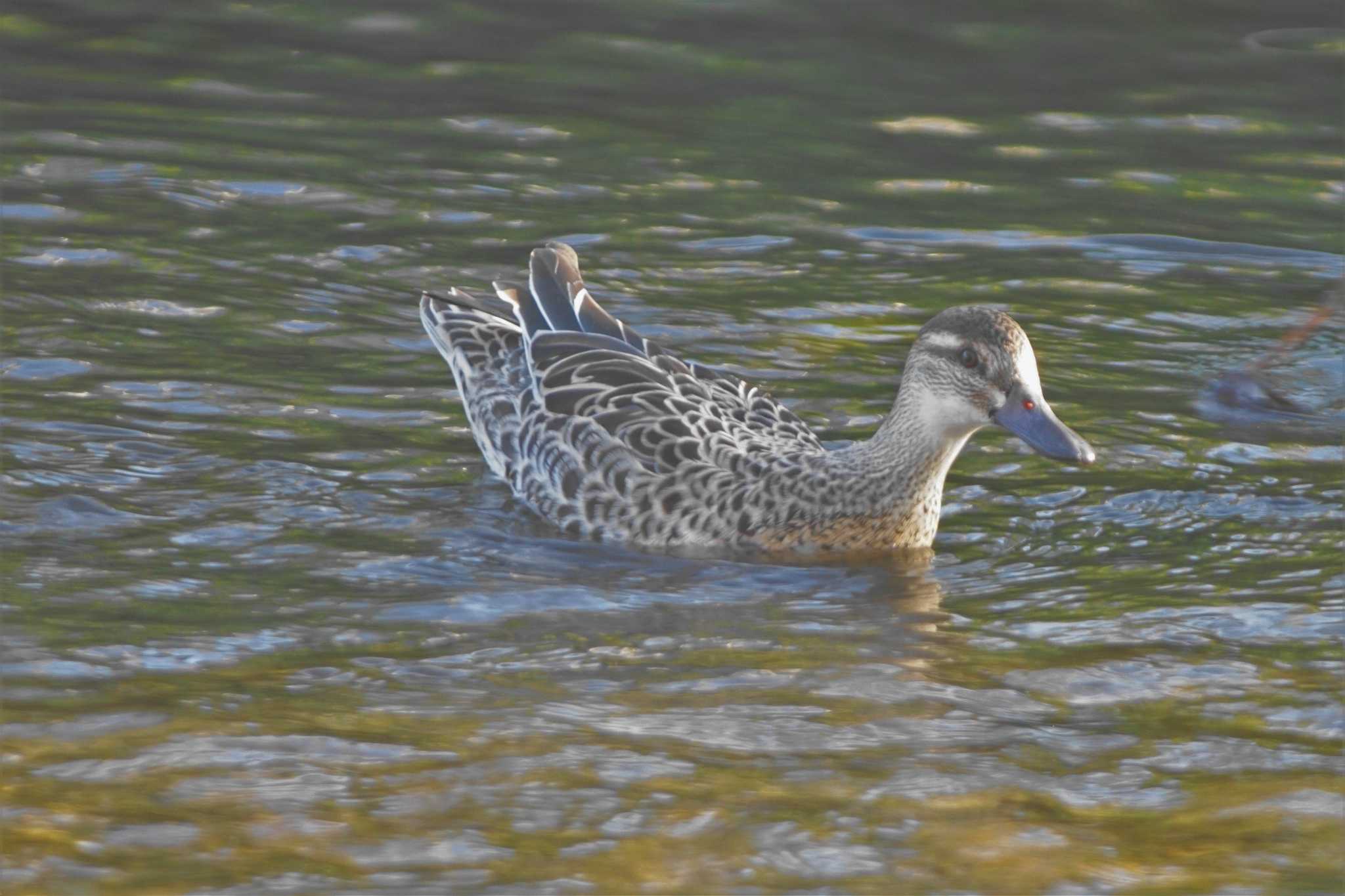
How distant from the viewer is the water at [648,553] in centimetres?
624

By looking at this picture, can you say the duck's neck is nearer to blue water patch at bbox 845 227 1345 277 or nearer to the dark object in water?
the dark object in water

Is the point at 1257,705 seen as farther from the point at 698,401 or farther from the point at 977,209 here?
the point at 977,209

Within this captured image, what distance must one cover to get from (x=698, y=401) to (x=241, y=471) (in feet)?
6.69

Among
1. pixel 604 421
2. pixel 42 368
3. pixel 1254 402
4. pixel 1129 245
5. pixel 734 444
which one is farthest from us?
pixel 1129 245

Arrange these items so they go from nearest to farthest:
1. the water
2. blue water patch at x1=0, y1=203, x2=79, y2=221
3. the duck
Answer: the water, the duck, blue water patch at x1=0, y1=203, x2=79, y2=221

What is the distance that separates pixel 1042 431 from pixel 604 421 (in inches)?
81.1

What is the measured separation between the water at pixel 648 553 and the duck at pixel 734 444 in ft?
0.80

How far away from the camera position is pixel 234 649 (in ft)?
24.3

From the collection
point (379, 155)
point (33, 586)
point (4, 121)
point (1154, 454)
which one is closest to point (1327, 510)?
point (1154, 454)

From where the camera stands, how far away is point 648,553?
9.02m

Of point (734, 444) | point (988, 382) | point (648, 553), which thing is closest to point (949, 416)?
point (988, 382)

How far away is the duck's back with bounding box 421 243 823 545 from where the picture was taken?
9.09 meters

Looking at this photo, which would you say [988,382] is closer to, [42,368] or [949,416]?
[949,416]

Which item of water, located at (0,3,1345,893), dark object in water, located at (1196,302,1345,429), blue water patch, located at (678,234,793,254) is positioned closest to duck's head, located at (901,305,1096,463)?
water, located at (0,3,1345,893)
